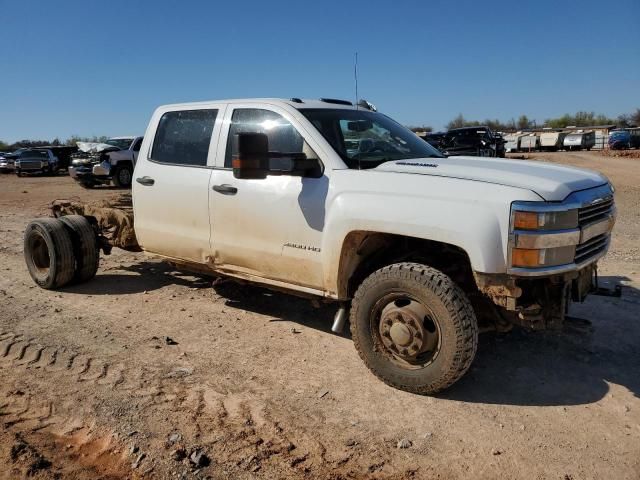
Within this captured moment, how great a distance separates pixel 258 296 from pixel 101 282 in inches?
82.4

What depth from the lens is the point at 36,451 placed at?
3080 millimetres

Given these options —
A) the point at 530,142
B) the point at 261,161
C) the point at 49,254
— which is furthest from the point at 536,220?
the point at 530,142

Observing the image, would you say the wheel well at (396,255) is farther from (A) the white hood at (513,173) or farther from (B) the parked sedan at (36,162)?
(B) the parked sedan at (36,162)

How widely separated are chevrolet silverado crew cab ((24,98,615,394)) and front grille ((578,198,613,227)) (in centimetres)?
2

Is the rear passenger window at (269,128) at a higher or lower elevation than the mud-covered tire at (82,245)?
higher

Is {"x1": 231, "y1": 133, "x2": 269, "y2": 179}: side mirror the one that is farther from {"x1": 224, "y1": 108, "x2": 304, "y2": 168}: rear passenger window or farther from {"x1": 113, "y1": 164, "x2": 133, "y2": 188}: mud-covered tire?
{"x1": 113, "y1": 164, "x2": 133, "y2": 188}: mud-covered tire

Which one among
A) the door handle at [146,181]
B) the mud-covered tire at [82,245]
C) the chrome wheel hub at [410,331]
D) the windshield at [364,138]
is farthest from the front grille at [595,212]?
the mud-covered tire at [82,245]

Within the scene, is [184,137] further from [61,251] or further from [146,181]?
[61,251]

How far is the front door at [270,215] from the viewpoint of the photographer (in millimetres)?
4180

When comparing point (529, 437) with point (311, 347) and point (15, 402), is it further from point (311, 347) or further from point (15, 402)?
point (15, 402)

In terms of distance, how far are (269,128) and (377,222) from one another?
142 cm

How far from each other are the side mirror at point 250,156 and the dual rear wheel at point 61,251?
10.3ft

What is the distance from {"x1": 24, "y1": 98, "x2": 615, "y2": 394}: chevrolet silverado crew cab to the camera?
3.35 m

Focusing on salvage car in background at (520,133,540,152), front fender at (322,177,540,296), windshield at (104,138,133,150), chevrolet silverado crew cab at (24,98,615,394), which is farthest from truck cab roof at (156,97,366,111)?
salvage car in background at (520,133,540,152)
